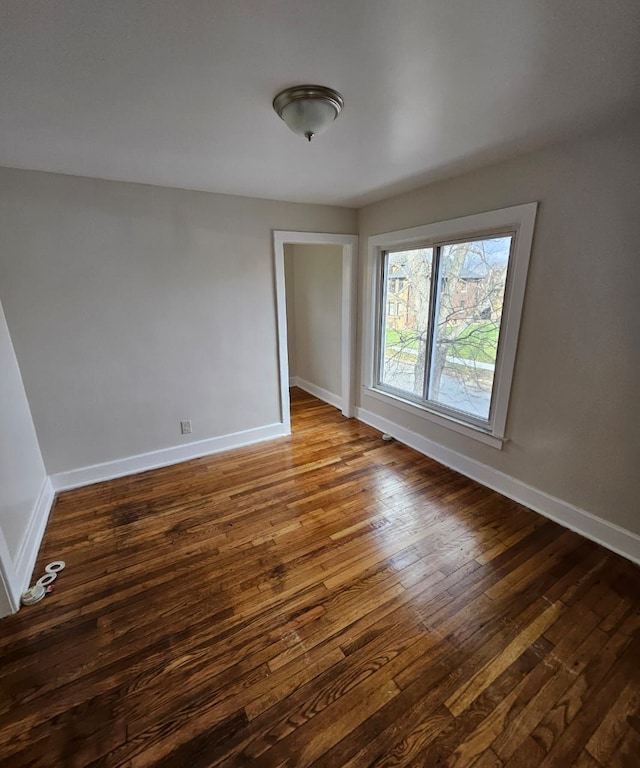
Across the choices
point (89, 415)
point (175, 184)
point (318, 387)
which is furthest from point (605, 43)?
point (318, 387)

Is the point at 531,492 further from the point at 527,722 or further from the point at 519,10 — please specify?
the point at 519,10

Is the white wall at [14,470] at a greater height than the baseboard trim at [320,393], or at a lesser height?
greater

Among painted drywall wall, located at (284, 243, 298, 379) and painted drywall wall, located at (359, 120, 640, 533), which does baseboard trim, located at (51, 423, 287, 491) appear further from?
painted drywall wall, located at (359, 120, 640, 533)

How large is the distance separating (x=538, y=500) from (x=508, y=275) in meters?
1.60

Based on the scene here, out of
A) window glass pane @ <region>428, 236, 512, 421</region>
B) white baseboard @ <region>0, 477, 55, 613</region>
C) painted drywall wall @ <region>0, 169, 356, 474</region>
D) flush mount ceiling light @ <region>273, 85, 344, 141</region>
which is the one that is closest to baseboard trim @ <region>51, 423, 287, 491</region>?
painted drywall wall @ <region>0, 169, 356, 474</region>

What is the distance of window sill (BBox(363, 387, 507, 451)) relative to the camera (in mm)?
2628

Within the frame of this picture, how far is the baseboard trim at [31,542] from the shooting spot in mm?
1781

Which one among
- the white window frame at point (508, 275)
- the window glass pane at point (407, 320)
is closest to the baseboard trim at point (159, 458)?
the window glass pane at point (407, 320)

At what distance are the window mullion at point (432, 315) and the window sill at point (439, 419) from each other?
167 mm

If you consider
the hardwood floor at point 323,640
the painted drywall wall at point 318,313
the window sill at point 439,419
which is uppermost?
the painted drywall wall at point 318,313

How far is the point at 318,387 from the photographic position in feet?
16.3

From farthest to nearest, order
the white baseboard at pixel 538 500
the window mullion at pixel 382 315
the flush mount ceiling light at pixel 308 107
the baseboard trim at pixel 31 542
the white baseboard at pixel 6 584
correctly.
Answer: the window mullion at pixel 382 315 < the white baseboard at pixel 538 500 < the baseboard trim at pixel 31 542 < the white baseboard at pixel 6 584 < the flush mount ceiling light at pixel 308 107

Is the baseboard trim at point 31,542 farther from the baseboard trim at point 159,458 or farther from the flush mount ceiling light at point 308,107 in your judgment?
the flush mount ceiling light at point 308,107

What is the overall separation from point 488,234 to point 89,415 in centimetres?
338
